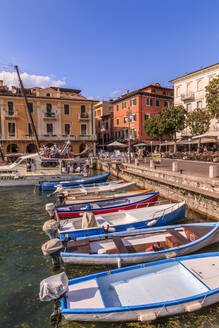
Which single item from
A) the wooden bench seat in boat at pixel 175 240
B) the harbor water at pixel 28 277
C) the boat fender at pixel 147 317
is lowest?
the harbor water at pixel 28 277

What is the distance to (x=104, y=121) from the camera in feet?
189

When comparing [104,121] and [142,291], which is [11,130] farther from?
[142,291]

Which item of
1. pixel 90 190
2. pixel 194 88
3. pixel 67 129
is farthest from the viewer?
pixel 67 129

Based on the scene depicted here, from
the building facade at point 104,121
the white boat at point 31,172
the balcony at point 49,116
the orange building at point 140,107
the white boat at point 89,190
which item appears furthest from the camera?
the building facade at point 104,121

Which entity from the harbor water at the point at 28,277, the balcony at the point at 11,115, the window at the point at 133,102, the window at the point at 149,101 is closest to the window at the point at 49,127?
the balcony at the point at 11,115

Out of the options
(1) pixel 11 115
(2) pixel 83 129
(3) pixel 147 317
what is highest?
(1) pixel 11 115

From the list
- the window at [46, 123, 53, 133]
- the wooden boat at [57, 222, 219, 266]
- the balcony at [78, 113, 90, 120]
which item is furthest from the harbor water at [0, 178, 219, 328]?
the balcony at [78, 113, 90, 120]

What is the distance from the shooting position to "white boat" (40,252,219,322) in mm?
4590

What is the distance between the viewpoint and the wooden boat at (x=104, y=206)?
11.8 m

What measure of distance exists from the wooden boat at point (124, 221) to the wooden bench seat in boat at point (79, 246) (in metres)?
0.81

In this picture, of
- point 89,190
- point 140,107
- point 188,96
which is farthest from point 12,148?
point 188,96

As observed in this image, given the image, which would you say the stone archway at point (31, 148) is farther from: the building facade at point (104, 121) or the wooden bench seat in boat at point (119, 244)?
the wooden bench seat in boat at point (119, 244)

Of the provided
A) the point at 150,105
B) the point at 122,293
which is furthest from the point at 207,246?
the point at 150,105

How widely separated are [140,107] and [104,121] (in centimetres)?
1625
